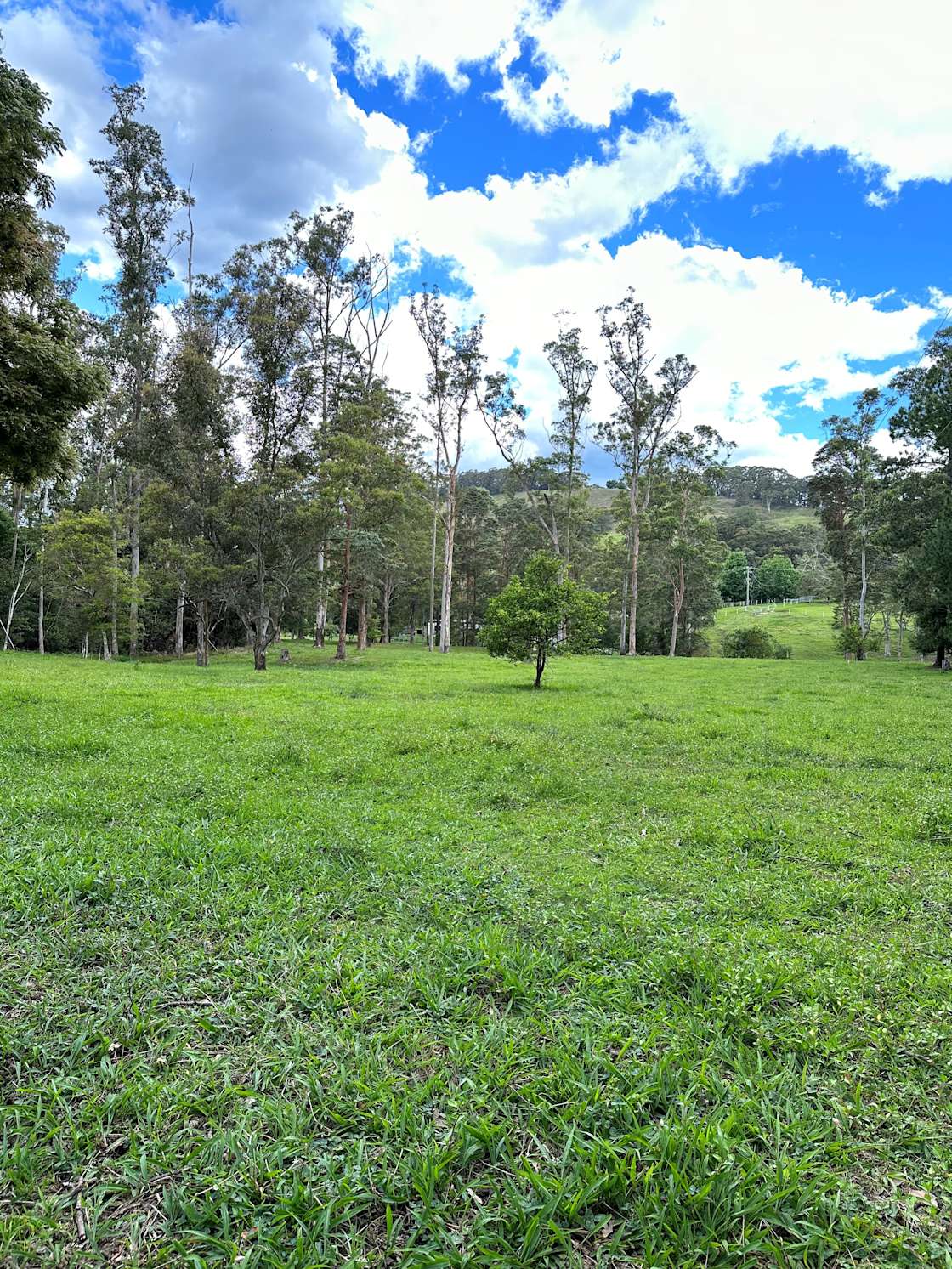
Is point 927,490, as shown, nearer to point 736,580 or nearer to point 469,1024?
point 469,1024

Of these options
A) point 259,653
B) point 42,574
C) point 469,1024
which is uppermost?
point 42,574

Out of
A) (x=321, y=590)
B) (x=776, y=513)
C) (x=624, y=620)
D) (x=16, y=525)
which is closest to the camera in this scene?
(x=321, y=590)

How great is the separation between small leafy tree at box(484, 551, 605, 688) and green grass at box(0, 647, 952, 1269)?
10113 mm

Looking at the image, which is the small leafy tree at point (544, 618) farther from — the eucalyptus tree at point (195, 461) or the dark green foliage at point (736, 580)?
the dark green foliage at point (736, 580)

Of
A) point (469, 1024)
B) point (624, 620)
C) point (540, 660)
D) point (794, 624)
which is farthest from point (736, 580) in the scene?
point (469, 1024)

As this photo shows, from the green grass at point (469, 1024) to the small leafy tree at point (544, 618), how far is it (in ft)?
33.2

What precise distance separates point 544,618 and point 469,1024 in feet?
45.1

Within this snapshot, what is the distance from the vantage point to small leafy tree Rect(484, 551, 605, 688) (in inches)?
653

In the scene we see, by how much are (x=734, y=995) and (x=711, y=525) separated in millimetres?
43302

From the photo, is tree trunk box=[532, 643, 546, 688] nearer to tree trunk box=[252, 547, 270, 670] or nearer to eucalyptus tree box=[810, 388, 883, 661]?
tree trunk box=[252, 547, 270, 670]

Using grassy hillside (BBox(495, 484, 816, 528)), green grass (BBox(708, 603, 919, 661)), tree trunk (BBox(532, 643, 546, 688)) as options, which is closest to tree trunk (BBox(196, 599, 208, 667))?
tree trunk (BBox(532, 643, 546, 688))

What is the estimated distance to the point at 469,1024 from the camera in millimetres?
2801

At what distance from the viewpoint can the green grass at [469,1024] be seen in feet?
6.29

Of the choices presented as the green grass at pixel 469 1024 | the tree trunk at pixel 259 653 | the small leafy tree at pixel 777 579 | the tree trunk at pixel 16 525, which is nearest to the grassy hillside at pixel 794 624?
the small leafy tree at pixel 777 579
